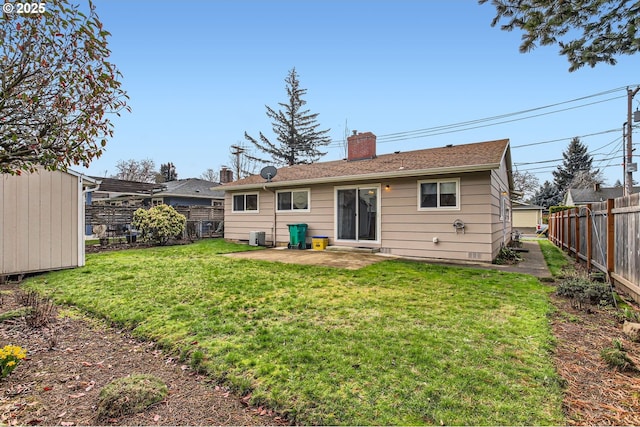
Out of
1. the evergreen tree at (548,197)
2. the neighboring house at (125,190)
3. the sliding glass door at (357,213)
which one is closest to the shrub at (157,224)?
the sliding glass door at (357,213)

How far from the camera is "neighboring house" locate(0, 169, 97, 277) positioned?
20.5 feet

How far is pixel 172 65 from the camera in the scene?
11.1 metres

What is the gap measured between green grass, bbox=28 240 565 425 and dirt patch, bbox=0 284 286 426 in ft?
0.49

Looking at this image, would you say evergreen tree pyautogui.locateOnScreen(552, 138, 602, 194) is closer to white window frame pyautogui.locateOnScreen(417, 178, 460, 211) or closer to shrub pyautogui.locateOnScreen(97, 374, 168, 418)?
white window frame pyautogui.locateOnScreen(417, 178, 460, 211)

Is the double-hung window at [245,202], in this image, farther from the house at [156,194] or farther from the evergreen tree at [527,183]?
the evergreen tree at [527,183]

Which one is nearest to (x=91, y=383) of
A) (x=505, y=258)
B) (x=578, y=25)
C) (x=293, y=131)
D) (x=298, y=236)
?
(x=578, y=25)

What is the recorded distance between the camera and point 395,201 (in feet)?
30.1

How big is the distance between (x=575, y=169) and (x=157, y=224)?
45196mm

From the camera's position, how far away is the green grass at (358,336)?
208cm

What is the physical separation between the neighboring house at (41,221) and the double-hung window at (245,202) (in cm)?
584

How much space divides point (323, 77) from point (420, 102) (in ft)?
19.1

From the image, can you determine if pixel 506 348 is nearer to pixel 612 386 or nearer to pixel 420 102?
pixel 612 386

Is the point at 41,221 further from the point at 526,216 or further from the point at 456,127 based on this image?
the point at 526,216

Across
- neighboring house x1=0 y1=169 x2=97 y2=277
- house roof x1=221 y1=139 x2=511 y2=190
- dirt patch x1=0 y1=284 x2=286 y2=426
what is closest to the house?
house roof x1=221 y1=139 x2=511 y2=190
